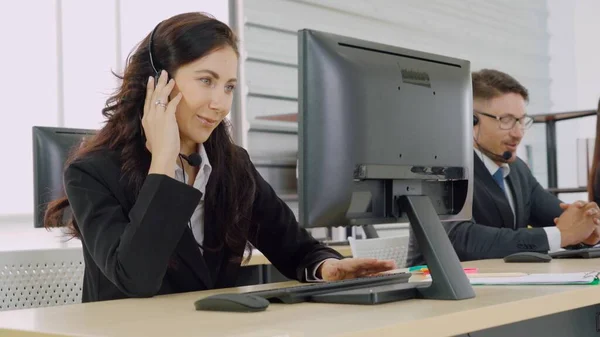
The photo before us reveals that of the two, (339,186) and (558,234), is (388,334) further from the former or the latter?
(558,234)

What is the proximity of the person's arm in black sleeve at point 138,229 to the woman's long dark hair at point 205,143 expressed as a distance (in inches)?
5.3

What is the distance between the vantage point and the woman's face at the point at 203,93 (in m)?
1.88

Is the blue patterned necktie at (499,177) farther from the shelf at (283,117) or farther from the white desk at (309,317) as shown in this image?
the shelf at (283,117)

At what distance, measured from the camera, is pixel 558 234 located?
2637 mm

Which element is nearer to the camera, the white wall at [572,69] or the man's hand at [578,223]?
the man's hand at [578,223]

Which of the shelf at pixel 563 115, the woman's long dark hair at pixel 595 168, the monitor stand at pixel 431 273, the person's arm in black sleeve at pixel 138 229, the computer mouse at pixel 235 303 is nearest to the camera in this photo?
the computer mouse at pixel 235 303

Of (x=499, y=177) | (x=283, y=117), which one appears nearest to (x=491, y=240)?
(x=499, y=177)

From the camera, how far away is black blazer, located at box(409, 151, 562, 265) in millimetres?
2641

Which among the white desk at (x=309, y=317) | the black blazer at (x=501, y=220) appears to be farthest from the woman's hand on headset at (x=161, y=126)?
the black blazer at (x=501, y=220)

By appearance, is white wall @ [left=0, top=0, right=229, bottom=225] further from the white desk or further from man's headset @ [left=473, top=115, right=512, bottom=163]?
the white desk

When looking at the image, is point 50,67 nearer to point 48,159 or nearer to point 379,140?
point 48,159

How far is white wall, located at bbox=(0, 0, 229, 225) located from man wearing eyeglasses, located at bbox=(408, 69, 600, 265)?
166 cm

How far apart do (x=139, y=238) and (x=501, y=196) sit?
1576 millimetres

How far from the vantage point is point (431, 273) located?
1.51 meters
